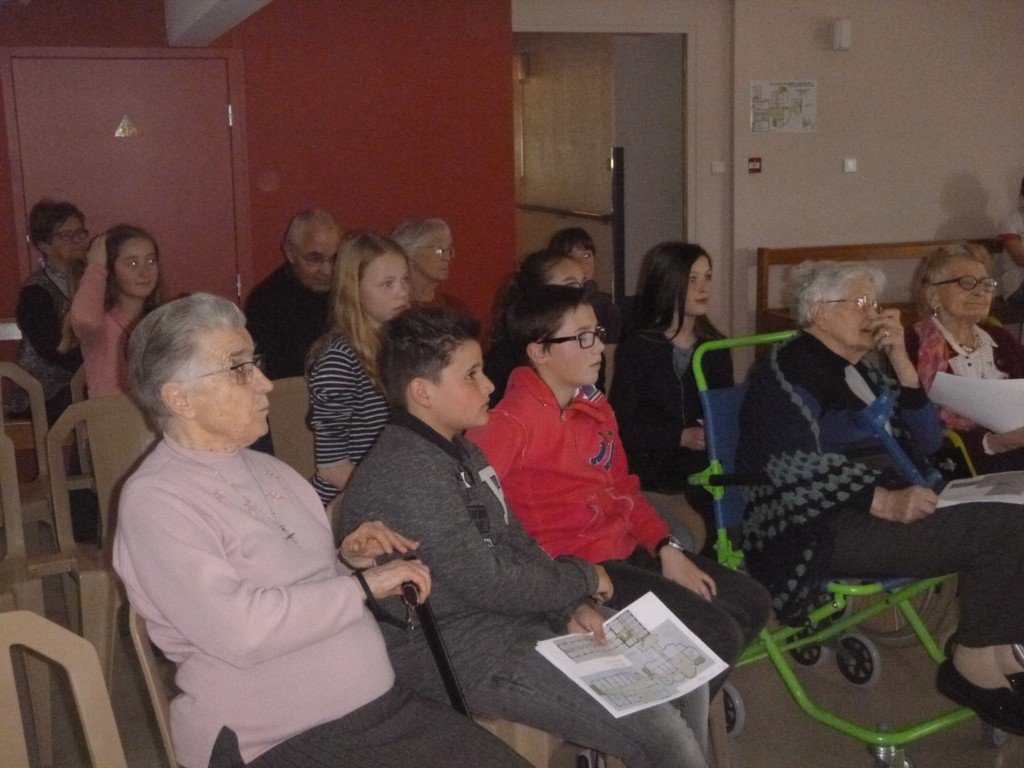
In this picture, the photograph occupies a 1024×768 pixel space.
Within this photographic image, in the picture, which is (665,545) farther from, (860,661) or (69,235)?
(69,235)

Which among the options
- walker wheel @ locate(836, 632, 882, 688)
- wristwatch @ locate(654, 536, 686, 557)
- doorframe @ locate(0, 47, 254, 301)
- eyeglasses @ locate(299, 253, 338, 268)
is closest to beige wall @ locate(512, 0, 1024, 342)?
doorframe @ locate(0, 47, 254, 301)

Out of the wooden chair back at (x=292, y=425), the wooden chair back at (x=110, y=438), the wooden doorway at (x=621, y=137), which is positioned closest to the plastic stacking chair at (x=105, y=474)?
the wooden chair back at (x=110, y=438)

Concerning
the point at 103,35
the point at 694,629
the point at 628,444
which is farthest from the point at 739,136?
the point at 694,629

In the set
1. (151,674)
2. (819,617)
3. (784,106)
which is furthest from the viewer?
(784,106)

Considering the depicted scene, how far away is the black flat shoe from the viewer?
8.67 ft

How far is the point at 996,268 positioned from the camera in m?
7.60

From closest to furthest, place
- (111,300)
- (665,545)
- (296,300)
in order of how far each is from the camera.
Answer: (665,545) < (111,300) < (296,300)

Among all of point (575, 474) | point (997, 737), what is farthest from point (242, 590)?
point (997, 737)

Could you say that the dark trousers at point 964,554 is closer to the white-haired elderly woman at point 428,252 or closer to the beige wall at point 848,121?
the white-haired elderly woman at point 428,252

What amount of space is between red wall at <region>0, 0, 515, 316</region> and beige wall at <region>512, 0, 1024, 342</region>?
1.28 meters

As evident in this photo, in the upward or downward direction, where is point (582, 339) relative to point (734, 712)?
upward

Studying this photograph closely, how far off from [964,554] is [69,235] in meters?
3.66

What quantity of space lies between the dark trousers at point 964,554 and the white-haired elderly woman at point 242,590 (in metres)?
1.23

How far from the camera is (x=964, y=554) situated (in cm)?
271
